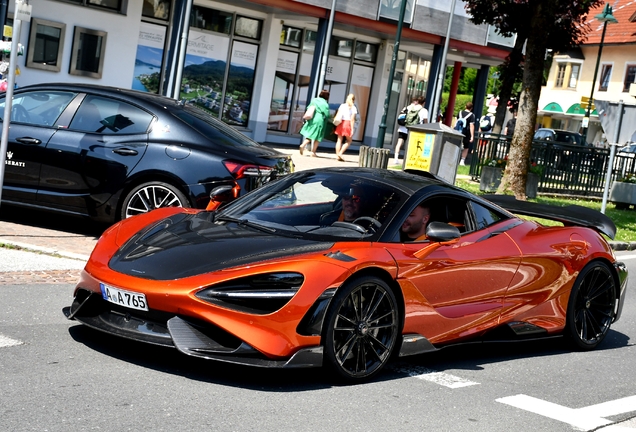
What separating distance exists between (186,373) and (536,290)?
9.85 feet

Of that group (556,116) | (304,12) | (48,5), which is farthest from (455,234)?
(556,116)

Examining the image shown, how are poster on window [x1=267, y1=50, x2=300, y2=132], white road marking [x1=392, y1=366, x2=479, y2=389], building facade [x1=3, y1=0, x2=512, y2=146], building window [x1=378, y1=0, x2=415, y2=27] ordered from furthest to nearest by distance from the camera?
poster on window [x1=267, y1=50, x2=300, y2=132]
building window [x1=378, y1=0, x2=415, y2=27]
building facade [x1=3, y1=0, x2=512, y2=146]
white road marking [x1=392, y1=366, x2=479, y2=389]

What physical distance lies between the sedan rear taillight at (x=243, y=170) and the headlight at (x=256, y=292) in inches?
181

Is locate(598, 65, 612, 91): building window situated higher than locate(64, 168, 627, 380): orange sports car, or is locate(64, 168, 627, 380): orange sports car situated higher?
locate(598, 65, 612, 91): building window

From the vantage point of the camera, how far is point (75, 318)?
19.6 ft

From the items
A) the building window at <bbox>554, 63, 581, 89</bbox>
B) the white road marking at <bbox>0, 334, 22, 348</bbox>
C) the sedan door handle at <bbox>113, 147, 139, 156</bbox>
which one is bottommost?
the white road marking at <bbox>0, 334, 22, 348</bbox>

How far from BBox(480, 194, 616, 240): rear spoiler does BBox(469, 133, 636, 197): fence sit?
51.2 feet

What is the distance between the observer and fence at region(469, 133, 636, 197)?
958 inches

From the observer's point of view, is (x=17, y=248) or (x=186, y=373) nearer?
(x=186, y=373)

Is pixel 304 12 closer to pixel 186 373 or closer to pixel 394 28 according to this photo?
pixel 394 28

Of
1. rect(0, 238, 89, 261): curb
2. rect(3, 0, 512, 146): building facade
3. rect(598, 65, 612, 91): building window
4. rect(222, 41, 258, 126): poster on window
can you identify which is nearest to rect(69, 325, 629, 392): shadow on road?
rect(0, 238, 89, 261): curb

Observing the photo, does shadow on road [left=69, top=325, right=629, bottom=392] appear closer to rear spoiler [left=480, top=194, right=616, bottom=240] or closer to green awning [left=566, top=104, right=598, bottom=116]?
rear spoiler [left=480, top=194, right=616, bottom=240]

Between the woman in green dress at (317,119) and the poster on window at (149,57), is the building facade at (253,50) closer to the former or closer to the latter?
the poster on window at (149,57)

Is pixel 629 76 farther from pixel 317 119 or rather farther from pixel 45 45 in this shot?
pixel 45 45
